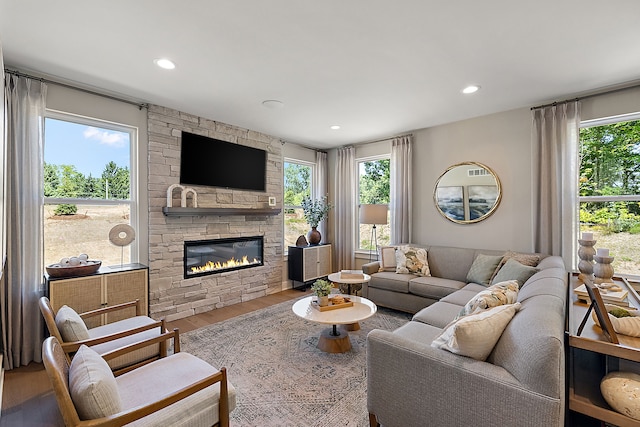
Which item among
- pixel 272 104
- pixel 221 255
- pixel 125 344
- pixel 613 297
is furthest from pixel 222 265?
pixel 613 297

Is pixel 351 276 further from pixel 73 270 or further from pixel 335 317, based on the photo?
pixel 73 270

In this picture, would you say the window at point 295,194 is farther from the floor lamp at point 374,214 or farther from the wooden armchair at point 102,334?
the wooden armchair at point 102,334

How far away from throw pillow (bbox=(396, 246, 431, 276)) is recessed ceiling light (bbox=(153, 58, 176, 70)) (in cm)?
344

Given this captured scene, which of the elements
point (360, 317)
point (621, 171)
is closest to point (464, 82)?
point (621, 171)

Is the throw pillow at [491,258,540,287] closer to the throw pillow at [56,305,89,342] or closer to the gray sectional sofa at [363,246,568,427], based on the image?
→ the gray sectional sofa at [363,246,568,427]

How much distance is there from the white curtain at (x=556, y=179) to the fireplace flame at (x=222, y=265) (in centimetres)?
391

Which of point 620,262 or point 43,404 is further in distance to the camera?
point 620,262

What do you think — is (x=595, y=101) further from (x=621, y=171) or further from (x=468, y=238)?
(x=468, y=238)

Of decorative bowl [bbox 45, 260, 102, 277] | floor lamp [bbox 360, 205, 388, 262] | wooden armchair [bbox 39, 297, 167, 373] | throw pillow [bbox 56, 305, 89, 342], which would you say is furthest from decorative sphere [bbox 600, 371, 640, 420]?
decorative bowl [bbox 45, 260, 102, 277]

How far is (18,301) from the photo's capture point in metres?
2.54

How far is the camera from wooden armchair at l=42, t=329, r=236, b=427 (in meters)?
1.10

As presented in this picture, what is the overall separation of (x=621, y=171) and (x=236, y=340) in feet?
14.8

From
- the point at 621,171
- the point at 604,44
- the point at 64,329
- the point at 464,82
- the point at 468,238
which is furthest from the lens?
the point at 468,238

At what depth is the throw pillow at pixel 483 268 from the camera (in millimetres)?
3410
